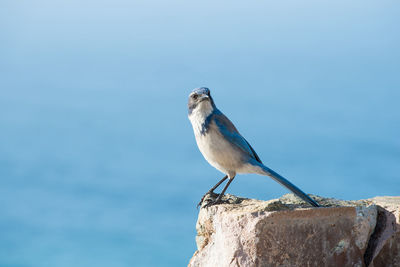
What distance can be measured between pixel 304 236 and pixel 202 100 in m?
2.02

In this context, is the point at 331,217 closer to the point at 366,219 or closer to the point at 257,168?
the point at 366,219

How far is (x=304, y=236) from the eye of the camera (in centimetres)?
534

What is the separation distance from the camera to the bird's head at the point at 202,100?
6359 mm

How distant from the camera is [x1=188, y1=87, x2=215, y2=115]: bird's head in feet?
20.9

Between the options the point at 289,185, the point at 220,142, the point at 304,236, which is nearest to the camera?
the point at 304,236

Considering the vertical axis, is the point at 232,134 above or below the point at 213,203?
above

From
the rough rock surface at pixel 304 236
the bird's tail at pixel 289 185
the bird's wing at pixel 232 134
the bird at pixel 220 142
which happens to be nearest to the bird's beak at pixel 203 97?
the bird at pixel 220 142

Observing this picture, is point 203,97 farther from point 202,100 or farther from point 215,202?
point 215,202

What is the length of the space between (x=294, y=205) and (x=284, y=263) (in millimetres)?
807

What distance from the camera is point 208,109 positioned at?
6.42m

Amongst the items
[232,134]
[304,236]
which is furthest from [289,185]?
[232,134]

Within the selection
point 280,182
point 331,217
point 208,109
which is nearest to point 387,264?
point 331,217

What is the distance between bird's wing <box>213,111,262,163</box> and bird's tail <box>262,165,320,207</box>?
0.28 meters

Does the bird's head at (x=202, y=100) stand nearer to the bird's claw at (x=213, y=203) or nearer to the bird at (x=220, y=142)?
the bird at (x=220, y=142)
